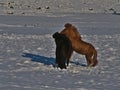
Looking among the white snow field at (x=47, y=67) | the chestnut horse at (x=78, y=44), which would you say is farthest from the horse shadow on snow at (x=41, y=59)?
the chestnut horse at (x=78, y=44)

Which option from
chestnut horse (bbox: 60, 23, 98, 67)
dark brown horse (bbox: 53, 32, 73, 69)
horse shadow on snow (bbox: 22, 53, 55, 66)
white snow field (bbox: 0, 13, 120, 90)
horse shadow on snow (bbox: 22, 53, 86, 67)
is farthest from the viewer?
horse shadow on snow (bbox: 22, 53, 55, 66)

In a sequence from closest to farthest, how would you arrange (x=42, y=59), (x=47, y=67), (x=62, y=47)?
1. (x=62, y=47)
2. (x=47, y=67)
3. (x=42, y=59)

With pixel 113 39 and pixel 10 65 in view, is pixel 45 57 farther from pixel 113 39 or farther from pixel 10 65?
pixel 113 39

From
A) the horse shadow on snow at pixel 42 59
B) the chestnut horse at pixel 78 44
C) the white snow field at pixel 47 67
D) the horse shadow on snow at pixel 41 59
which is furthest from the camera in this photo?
the horse shadow on snow at pixel 41 59

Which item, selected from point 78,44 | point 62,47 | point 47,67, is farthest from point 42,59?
point 62,47

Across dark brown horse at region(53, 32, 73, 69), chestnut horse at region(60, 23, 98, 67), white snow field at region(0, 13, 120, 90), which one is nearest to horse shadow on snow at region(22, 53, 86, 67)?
white snow field at region(0, 13, 120, 90)

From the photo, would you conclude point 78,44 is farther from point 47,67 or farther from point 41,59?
point 41,59

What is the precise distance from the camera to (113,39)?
858 inches

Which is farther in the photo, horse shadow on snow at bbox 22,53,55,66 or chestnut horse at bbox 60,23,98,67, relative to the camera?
horse shadow on snow at bbox 22,53,55,66

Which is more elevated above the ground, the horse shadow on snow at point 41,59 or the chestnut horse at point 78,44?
the chestnut horse at point 78,44

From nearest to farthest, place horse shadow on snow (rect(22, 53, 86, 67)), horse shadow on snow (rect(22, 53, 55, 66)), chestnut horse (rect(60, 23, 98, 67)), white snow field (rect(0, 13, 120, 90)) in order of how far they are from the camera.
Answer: white snow field (rect(0, 13, 120, 90)), chestnut horse (rect(60, 23, 98, 67)), horse shadow on snow (rect(22, 53, 86, 67)), horse shadow on snow (rect(22, 53, 55, 66))

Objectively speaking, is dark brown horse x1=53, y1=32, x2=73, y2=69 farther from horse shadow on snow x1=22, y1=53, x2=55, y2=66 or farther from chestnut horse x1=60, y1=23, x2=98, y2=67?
horse shadow on snow x1=22, y1=53, x2=55, y2=66

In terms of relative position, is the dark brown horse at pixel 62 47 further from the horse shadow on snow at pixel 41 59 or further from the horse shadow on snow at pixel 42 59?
the horse shadow on snow at pixel 41 59

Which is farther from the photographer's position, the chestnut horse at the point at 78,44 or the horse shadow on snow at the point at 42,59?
the horse shadow on snow at the point at 42,59
